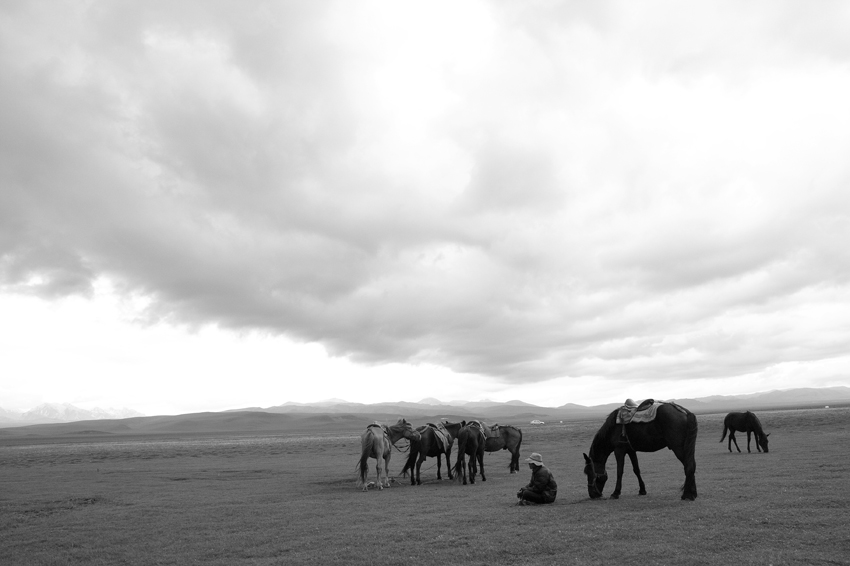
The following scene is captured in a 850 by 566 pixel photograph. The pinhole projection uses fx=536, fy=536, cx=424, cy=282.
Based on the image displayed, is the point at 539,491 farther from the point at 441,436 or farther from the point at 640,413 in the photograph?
the point at 441,436

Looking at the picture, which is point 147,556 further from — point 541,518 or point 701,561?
point 701,561

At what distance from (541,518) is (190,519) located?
9.65 meters

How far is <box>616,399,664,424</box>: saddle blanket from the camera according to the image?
14.0m

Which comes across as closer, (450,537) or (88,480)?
(450,537)

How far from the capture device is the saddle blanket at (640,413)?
1402cm

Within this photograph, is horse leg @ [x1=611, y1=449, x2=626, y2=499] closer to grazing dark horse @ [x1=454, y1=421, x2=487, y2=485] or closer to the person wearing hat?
the person wearing hat

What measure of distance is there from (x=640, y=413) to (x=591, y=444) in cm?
1000

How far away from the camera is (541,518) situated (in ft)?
39.9

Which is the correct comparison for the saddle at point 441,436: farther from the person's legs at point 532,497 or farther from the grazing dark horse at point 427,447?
the person's legs at point 532,497

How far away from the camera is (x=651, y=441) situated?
1402 cm

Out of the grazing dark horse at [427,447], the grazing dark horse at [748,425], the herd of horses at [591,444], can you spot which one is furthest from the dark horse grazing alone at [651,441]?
the grazing dark horse at [748,425]

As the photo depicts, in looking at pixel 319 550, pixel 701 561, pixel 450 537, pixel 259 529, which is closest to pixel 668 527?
pixel 701 561

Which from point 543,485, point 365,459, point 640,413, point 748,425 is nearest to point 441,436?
point 365,459

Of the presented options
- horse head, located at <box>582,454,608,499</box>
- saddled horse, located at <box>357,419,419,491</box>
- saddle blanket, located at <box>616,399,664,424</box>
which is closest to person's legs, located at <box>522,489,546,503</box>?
horse head, located at <box>582,454,608,499</box>
